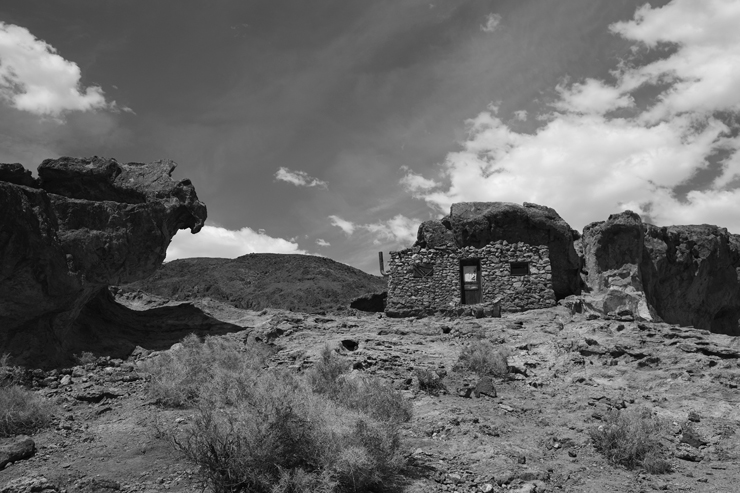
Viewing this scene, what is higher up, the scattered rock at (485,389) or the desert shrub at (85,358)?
the desert shrub at (85,358)

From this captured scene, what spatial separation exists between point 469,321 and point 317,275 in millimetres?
38235

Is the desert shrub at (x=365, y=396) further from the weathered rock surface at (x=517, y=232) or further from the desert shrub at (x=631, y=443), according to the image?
the weathered rock surface at (x=517, y=232)

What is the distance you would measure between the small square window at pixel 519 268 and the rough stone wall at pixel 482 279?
13cm

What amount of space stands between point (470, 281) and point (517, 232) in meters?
2.45

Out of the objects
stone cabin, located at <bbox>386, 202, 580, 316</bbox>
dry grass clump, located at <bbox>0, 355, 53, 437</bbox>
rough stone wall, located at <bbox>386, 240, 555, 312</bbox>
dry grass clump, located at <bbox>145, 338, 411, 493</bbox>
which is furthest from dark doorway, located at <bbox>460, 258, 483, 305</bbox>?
dry grass clump, located at <bbox>0, 355, 53, 437</bbox>

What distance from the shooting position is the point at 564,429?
7.09 meters

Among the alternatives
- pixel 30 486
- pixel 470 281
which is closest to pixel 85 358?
pixel 30 486

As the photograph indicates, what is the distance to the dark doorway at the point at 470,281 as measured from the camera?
16.1 meters

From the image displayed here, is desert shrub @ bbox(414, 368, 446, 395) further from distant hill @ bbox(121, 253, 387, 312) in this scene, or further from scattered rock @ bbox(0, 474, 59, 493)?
distant hill @ bbox(121, 253, 387, 312)

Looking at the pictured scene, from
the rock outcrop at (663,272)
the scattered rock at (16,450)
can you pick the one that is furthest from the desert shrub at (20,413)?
the rock outcrop at (663,272)

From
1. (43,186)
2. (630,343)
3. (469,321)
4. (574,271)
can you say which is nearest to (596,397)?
(630,343)

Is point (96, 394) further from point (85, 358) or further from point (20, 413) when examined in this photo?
point (85, 358)

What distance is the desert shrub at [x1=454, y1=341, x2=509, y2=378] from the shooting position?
9773mm

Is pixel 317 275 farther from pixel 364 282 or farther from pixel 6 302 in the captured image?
pixel 6 302
